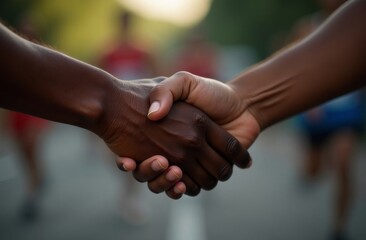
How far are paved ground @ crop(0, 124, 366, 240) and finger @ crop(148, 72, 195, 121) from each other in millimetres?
2414

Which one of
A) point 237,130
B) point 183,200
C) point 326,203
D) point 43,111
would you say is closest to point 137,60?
point 183,200

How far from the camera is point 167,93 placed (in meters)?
2.79

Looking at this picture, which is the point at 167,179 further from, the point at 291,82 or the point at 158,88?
the point at 291,82

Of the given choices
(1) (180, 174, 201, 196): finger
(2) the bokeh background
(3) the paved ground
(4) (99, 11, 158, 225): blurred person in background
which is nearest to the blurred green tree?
(2) the bokeh background

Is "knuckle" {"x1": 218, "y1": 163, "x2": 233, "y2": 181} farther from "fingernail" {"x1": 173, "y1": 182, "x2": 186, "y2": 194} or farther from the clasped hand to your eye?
"fingernail" {"x1": 173, "y1": 182, "x2": 186, "y2": 194}

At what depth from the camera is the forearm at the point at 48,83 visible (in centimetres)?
229

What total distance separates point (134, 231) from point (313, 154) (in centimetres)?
274

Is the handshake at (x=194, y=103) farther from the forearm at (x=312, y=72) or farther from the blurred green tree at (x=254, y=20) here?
the blurred green tree at (x=254, y=20)

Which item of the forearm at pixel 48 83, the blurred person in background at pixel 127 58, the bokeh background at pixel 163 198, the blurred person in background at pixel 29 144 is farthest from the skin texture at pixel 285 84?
the blurred person in background at pixel 29 144

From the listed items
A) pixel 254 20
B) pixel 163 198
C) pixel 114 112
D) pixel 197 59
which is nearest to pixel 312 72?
pixel 114 112

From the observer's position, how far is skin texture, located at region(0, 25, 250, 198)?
2.34 m

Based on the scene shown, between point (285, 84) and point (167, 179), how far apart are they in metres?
1.01

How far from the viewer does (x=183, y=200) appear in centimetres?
697

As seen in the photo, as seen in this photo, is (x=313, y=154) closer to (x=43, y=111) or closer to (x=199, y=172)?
(x=199, y=172)
